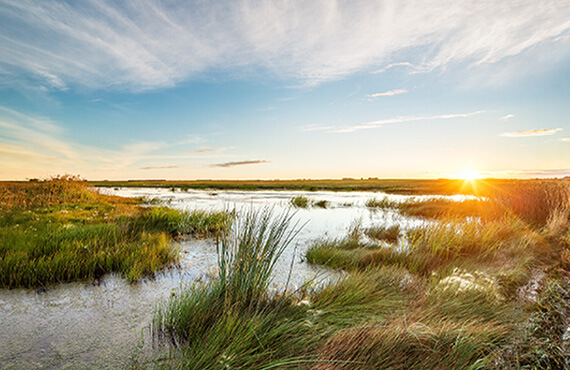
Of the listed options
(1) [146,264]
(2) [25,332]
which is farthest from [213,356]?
(1) [146,264]

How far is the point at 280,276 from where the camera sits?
6.27 meters

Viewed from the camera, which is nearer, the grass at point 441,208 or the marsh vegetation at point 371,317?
the marsh vegetation at point 371,317

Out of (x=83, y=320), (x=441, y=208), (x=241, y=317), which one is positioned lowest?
(x=441, y=208)

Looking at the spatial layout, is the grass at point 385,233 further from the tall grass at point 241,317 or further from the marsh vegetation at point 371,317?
the tall grass at point 241,317

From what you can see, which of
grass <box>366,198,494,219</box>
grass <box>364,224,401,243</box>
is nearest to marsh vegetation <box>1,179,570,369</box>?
grass <box>364,224,401,243</box>

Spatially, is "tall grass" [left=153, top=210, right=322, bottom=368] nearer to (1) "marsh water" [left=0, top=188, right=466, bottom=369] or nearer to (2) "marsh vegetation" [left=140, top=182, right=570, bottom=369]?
(2) "marsh vegetation" [left=140, top=182, right=570, bottom=369]

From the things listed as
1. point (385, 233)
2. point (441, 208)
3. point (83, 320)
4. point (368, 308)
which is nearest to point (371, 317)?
point (368, 308)

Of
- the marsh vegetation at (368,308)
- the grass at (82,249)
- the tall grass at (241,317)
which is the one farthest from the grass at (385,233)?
the tall grass at (241,317)

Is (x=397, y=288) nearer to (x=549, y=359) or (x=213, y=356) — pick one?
(x=549, y=359)

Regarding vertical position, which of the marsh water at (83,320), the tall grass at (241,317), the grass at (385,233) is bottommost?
the grass at (385,233)

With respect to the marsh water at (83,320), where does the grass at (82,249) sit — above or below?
above

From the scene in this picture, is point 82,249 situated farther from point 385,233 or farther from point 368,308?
point 385,233

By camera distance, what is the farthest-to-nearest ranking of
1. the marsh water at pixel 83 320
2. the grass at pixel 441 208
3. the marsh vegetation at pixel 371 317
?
the grass at pixel 441 208 → the marsh water at pixel 83 320 → the marsh vegetation at pixel 371 317

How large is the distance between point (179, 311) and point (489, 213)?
1506cm
